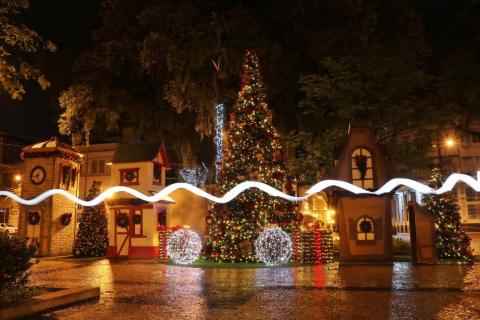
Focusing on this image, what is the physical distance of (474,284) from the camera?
10.0 m

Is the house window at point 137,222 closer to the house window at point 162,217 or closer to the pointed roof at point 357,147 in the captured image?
the house window at point 162,217

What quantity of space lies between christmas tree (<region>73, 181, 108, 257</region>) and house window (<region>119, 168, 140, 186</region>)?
125 centimetres

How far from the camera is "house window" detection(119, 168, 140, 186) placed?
21688mm

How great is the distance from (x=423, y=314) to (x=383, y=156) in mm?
10090

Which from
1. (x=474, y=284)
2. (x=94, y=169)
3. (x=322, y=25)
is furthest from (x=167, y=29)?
(x=94, y=169)

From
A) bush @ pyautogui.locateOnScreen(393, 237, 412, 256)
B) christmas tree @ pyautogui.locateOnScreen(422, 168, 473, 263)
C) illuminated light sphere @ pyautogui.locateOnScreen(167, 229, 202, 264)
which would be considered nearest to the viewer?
christmas tree @ pyautogui.locateOnScreen(422, 168, 473, 263)

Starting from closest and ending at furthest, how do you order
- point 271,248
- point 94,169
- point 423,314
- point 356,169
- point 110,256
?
point 423,314, point 271,248, point 356,169, point 110,256, point 94,169

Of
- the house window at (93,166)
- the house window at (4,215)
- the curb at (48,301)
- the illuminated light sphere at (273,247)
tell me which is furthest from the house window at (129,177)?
the house window at (93,166)

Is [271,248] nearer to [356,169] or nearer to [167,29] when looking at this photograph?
[356,169]

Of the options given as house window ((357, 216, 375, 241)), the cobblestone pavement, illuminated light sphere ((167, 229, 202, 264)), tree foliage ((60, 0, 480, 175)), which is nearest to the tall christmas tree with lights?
illuminated light sphere ((167, 229, 202, 264))

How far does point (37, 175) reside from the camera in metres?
22.2

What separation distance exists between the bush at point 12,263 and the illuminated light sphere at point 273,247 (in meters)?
8.40

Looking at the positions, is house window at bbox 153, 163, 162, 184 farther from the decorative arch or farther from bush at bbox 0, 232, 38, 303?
bush at bbox 0, 232, 38, 303

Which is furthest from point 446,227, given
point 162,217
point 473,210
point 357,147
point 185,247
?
point 473,210
